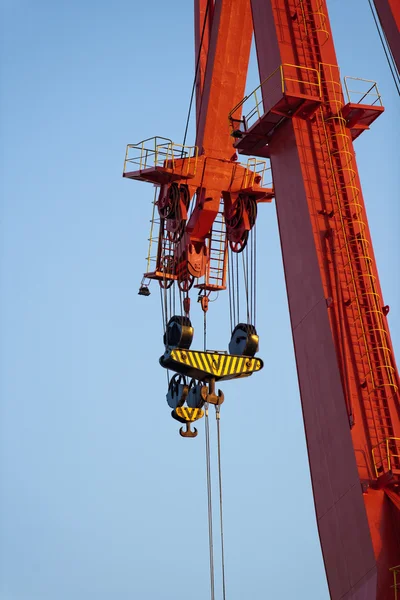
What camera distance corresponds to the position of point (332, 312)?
10953 millimetres

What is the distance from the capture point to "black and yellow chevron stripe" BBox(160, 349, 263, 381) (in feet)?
39.9

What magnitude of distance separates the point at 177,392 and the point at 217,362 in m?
2.56

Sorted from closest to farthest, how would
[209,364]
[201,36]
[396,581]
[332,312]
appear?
1. [396,581]
2. [332,312]
3. [209,364]
4. [201,36]

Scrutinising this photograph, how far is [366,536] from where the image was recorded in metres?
9.84

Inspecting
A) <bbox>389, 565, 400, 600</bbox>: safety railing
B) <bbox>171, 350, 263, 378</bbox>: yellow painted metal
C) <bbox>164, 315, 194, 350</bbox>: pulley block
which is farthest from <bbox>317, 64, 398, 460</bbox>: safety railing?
<bbox>164, 315, 194, 350</bbox>: pulley block

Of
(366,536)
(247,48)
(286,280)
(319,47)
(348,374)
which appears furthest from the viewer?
(247,48)

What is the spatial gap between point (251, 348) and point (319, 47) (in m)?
4.37

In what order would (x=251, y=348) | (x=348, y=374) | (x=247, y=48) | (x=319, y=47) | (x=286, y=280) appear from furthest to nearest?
(x=247, y=48), (x=251, y=348), (x=319, y=47), (x=286, y=280), (x=348, y=374)

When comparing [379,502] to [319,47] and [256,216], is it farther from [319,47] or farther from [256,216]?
[256,216]

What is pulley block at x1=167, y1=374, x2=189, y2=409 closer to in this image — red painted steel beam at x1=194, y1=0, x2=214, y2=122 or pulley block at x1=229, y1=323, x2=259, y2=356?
pulley block at x1=229, y1=323, x2=259, y2=356

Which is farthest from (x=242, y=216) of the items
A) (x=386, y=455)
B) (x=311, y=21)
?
(x=386, y=455)

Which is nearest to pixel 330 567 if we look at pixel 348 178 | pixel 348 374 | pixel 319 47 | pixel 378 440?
pixel 378 440

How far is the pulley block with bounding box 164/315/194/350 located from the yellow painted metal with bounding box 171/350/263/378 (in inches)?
38.8

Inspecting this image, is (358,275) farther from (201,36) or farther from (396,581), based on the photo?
(201,36)
